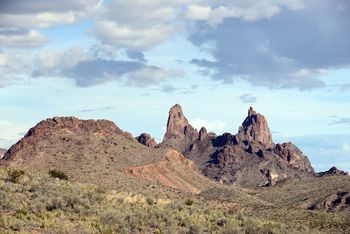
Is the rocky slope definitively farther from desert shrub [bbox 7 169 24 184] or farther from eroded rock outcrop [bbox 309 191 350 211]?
desert shrub [bbox 7 169 24 184]

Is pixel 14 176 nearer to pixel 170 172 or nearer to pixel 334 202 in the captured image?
pixel 334 202

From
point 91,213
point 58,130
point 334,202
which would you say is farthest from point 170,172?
point 91,213

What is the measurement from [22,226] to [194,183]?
116m

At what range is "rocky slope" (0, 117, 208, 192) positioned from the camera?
392 feet

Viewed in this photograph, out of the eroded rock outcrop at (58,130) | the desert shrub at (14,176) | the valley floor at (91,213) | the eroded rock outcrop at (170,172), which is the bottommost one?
the valley floor at (91,213)

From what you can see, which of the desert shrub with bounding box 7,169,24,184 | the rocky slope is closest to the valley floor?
the desert shrub with bounding box 7,169,24,184

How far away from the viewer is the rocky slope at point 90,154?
119 meters

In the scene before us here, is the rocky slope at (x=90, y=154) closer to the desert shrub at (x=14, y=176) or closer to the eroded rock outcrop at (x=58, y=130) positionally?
the eroded rock outcrop at (x=58, y=130)

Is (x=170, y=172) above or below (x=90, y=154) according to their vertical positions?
below

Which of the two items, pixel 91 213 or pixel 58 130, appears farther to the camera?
pixel 58 130

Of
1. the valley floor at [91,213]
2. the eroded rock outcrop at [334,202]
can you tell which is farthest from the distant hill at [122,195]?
the eroded rock outcrop at [334,202]

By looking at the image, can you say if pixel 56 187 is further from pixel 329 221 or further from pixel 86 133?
pixel 86 133

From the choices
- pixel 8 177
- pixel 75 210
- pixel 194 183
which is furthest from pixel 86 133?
pixel 75 210

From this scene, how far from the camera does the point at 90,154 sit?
129875 millimetres
